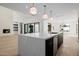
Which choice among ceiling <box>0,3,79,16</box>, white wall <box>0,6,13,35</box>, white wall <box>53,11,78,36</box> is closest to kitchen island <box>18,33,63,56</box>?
white wall <box>53,11,78,36</box>

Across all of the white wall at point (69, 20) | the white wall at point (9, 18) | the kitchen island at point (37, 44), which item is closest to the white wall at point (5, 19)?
the white wall at point (9, 18)

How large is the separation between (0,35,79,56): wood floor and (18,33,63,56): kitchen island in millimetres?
130

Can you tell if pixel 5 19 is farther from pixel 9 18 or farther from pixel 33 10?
pixel 33 10

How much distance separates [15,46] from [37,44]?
486 mm

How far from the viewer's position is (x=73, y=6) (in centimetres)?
258

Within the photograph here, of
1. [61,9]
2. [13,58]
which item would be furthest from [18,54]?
[61,9]

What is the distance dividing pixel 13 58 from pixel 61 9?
5.02 feet

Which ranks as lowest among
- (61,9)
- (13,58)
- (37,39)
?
(13,58)

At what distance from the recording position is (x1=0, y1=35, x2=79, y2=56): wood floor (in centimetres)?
256

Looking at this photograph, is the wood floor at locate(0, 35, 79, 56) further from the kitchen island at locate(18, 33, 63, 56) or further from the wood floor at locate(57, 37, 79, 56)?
the kitchen island at locate(18, 33, 63, 56)

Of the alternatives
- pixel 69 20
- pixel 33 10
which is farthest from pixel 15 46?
pixel 69 20

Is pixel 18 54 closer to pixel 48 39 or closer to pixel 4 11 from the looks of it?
pixel 48 39

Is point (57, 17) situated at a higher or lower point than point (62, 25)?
higher

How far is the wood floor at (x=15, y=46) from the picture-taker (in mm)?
2562
